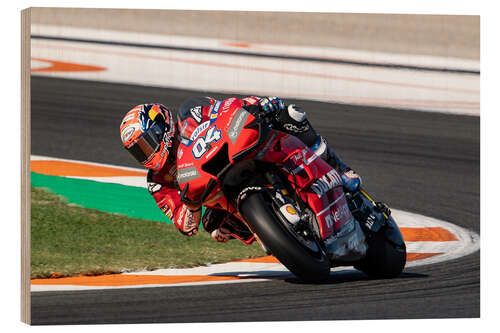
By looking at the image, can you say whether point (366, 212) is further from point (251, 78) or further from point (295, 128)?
point (251, 78)

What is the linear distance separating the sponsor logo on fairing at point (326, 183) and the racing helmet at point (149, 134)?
1158 mm

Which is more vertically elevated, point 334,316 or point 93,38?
point 93,38

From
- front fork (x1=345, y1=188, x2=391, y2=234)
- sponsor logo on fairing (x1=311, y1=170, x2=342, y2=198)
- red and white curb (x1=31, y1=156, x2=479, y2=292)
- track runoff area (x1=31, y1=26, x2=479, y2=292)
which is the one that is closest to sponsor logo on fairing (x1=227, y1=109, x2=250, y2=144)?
sponsor logo on fairing (x1=311, y1=170, x2=342, y2=198)

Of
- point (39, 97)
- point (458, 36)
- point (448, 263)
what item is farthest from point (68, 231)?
point (458, 36)

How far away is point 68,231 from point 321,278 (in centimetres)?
336

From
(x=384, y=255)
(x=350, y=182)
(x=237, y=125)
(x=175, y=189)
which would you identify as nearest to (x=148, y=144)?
(x=175, y=189)

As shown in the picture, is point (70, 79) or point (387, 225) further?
point (70, 79)

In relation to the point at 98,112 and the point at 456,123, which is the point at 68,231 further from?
Answer: the point at 456,123

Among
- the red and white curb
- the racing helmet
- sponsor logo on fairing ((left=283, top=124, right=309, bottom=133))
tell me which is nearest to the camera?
the racing helmet

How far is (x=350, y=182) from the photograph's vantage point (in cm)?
745

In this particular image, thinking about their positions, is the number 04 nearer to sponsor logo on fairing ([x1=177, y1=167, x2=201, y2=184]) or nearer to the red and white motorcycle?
the red and white motorcycle

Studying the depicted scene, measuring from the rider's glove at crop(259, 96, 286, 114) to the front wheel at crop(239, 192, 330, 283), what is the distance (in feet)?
2.61

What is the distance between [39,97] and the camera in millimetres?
8438

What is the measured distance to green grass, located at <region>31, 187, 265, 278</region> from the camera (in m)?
8.06
